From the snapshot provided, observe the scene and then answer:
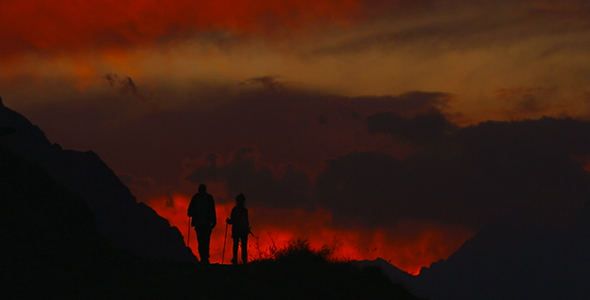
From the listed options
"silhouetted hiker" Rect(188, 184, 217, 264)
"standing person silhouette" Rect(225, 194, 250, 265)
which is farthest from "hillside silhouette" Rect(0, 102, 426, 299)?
"standing person silhouette" Rect(225, 194, 250, 265)

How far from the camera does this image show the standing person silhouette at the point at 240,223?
22.3m

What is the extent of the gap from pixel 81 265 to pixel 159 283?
3.89m

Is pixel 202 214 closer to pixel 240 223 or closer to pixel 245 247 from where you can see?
pixel 240 223

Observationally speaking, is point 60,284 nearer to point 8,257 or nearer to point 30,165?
point 8,257

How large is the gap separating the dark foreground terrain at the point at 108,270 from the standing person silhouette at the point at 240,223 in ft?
6.96

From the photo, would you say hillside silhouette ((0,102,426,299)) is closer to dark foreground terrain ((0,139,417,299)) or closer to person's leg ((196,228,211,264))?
dark foreground terrain ((0,139,417,299))

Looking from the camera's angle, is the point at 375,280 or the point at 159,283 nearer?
the point at 159,283

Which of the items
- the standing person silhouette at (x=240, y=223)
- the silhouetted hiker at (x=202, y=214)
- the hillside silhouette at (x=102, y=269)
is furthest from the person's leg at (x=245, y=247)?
the hillside silhouette at (x=102, y=269)

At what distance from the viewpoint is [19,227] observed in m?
20.6

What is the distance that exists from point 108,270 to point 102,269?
169 mm

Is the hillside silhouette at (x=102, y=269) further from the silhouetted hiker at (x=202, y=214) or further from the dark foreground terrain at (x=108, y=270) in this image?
the silhouetted hiker at (x=202, y=214)

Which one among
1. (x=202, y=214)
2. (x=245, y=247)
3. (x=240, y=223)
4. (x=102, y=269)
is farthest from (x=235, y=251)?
(x=102, y=269)

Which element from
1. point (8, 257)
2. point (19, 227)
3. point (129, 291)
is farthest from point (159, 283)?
point (19, 227)

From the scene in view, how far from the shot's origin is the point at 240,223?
73.0 ft
